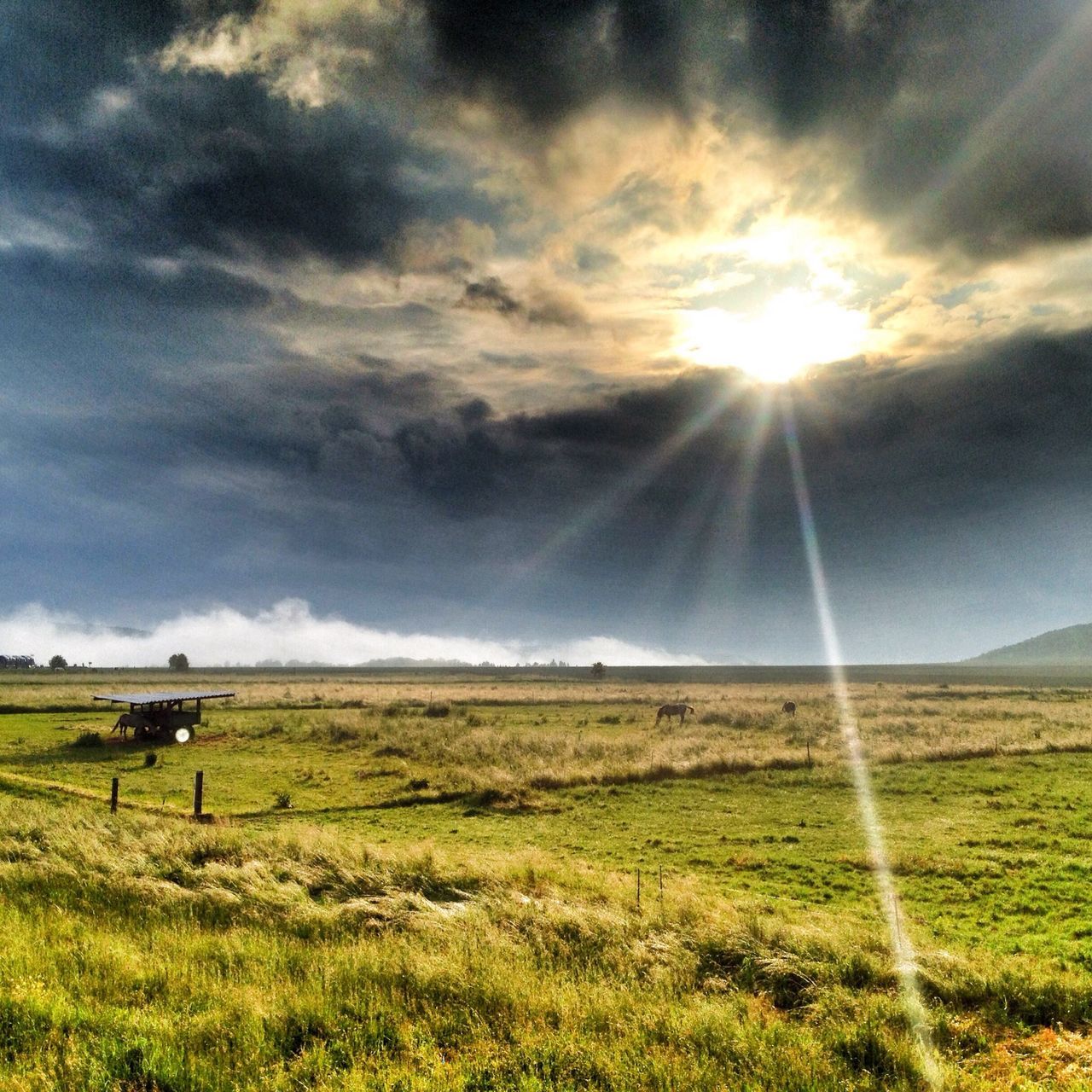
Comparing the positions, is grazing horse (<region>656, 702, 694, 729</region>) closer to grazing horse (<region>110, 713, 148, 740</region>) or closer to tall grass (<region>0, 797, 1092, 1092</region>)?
grazing horse (<region>110, 713, 148, 740</region>)

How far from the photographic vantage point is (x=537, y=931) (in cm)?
1175

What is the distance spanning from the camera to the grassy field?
24.9 ft

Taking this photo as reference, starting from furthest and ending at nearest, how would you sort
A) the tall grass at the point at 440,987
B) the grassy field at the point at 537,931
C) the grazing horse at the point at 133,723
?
the grazing horse at the point at 133,723, the grassy field at the point at 537,931, the tall grass at the point at 440,987

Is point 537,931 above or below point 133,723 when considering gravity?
below

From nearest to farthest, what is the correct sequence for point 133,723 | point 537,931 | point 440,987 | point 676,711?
1. point 440,987
2. point 537,931
3. point 133,723
4. point 676,711

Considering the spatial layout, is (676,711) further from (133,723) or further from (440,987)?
(440,987)

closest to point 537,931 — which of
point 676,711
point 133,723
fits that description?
point 133,723

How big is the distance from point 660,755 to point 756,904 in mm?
22110

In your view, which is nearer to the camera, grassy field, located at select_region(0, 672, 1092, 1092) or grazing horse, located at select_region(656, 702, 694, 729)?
grassy field, located at select_region(0, 672, 1092, 1092)

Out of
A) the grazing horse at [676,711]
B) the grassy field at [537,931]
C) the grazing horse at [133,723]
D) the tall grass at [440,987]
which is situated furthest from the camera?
the grazing horse at [676,711]

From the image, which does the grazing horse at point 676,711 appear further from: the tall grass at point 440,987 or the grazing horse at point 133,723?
the tall grass at point 440,987

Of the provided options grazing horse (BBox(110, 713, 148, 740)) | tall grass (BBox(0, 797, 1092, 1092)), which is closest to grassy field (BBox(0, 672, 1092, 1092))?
tall grass (BBox(0, 797, 1092, 1092))

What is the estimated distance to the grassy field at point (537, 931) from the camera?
759cm

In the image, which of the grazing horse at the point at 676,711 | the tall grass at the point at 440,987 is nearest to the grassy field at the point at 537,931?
the tall grass at the point at 440,987
